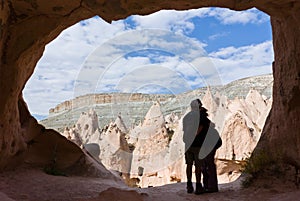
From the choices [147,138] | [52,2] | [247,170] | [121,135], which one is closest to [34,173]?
[52,2]

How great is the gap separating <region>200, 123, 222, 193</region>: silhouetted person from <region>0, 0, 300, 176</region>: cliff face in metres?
1.01

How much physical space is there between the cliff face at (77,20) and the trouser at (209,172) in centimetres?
103

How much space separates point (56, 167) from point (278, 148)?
14.2ft

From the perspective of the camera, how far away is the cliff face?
15.5 feet

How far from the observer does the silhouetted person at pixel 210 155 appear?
Result: 207 inches

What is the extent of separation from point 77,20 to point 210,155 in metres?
2.95

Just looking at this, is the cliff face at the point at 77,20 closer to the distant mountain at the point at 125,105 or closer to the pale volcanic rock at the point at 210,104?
the pale volcanic rock at the point at 210,104

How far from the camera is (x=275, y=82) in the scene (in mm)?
6086

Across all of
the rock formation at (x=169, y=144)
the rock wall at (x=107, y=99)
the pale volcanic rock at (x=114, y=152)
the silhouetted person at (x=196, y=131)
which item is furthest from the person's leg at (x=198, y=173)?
the rock wall at (x=107, y=99)

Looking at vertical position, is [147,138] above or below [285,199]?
above

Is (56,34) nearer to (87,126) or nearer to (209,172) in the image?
(209,172)

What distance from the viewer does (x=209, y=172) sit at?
536 centimetres

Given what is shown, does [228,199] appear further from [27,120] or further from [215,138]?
[27,120]

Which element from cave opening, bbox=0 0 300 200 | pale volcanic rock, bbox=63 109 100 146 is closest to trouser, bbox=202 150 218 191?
cave opening, bbox=0 0 300 200
